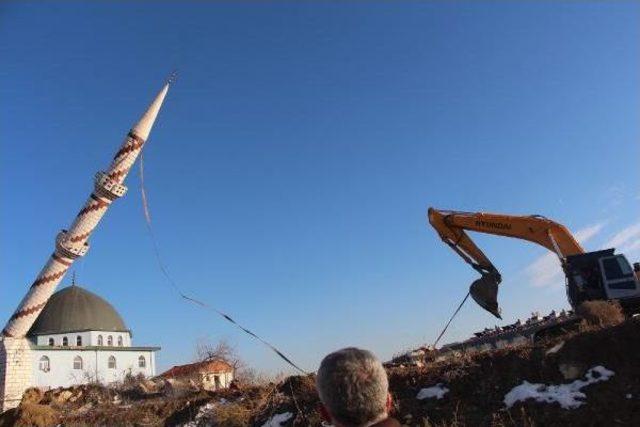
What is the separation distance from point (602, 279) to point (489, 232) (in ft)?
12.5

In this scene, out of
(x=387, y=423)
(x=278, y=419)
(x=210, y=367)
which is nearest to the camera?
(x=387, y=423)

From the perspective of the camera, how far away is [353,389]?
2.80m

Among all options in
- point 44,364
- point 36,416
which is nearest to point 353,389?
point 36,416

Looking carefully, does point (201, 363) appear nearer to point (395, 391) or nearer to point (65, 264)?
point (65, 264)

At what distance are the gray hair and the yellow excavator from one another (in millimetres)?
16126

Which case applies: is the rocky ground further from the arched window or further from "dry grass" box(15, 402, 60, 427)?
the arched window

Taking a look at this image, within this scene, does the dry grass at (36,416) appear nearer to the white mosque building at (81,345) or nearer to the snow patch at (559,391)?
the snow patch at (559,391)

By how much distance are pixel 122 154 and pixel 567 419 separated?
3084 centimetres

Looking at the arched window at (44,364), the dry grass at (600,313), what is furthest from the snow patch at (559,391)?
the arched window at (44,364)

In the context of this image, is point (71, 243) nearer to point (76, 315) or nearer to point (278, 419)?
point (278, 419)

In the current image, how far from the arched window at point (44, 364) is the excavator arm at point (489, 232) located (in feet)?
188

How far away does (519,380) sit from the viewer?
503 inches

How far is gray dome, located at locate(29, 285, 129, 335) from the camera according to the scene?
235 ft

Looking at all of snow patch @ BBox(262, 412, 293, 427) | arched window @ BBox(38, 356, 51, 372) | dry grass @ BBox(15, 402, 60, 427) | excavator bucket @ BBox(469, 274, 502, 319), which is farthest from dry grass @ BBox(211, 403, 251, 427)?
arched window @ BBox(38, 356, 51, 372)
